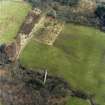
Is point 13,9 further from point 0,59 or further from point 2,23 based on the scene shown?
point 0,59

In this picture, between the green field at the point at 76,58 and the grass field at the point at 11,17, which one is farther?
the grass field at the point at 11,17

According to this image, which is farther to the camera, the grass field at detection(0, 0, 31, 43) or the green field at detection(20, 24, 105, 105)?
the grass field at detection(0, 0, 31, 43)

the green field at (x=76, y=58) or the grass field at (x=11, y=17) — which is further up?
the grass field at (x=11, y=17)

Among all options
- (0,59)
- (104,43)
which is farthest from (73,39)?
(0,59)

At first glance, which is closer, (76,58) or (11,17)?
(76,58)

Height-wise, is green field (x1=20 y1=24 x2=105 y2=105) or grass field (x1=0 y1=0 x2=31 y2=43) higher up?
grass field (x1=0 y1=0 x2=31 y2=43)
